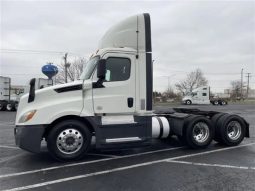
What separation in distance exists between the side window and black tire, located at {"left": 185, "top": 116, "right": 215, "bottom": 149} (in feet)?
7.66

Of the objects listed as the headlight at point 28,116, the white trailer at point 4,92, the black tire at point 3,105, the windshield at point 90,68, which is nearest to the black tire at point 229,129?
the windshield at point 90,68

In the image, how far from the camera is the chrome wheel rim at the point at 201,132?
8.13 meters

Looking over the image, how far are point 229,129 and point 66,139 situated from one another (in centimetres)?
494

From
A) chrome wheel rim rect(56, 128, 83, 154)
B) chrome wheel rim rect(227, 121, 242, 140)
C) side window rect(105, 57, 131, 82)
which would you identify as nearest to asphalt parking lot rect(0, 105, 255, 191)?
chrome wheel rim rect(56, 128, 83, 154)

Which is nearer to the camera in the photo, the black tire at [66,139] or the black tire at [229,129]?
the black tire at [66,139]

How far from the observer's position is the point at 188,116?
27.1 ft

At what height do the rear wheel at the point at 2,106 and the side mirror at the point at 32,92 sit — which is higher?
the side mirror at the point at 32,92

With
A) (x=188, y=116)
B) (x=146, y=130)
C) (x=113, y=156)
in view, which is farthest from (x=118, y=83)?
(x=188, y=116)

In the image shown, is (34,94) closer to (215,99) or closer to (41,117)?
(41,117)

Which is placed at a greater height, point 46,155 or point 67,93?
point 67,93

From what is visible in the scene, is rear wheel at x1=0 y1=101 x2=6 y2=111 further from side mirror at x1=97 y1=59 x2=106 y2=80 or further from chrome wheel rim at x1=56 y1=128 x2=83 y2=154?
side mirror at x1=97 y1=59 x2=106 y2=80

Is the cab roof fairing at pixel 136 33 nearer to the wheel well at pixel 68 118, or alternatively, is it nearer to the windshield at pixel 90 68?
the windshield at pixel 90 68

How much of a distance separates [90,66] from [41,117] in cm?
180

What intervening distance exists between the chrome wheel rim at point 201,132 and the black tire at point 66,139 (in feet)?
10.4
